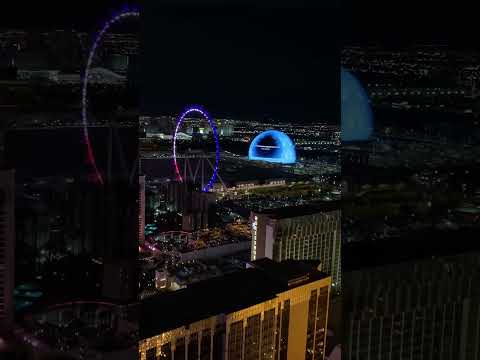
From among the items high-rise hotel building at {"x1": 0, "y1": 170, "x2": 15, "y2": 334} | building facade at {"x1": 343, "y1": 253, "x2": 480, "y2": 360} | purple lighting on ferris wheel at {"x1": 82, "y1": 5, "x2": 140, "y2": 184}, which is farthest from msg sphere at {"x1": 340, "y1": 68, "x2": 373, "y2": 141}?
high-rise hotel building at {"x1": 0, "y1": 170, "x2": 15, "y2": 334}

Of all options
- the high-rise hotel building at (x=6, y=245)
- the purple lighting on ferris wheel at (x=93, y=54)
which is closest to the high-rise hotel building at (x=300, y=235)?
the purple lighting on ferris wheel at (x=93, y=54)

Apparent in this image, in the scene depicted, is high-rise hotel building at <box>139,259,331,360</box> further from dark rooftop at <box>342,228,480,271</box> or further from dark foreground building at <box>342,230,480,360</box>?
dark rooftop at <box>342,228,480,271</box>

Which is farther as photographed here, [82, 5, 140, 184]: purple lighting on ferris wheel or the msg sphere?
the msg sphere

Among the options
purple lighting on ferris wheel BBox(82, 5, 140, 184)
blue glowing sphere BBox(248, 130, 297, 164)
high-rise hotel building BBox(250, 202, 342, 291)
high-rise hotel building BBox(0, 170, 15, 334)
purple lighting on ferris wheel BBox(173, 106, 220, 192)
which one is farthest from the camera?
blue glowing sphere BBox(248, 130, 297, 164)

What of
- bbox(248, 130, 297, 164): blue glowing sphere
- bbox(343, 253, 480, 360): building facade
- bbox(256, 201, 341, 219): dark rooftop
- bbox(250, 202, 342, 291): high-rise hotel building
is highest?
bbox(248, 130, 297, 164): blue glowing sphere

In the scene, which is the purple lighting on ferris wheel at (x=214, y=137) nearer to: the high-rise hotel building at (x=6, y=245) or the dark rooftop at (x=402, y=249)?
the dark rooftop at (x=402, y=249)

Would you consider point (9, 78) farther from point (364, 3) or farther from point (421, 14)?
point (421, 14)

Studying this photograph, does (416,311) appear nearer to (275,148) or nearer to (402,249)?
(402,249)
